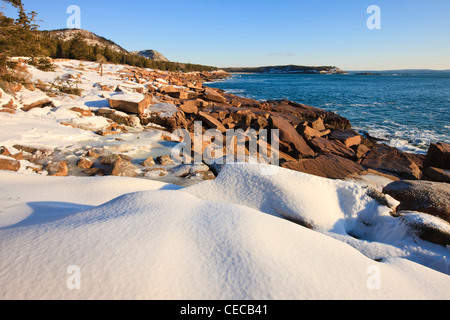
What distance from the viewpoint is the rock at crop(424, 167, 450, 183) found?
5629 millimetres

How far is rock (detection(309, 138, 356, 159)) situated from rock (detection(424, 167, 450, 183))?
1.83m

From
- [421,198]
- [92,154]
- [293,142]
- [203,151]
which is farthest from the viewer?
[293,142]

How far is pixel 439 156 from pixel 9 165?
994cm

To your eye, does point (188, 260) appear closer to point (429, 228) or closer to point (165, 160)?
point (429, 228)

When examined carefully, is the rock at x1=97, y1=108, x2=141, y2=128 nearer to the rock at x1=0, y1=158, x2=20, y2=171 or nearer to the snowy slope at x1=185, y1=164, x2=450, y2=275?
the rock at x1=0, y1=158, x2=20, y2=171

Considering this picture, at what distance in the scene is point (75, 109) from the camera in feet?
26.8

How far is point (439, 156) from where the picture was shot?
21.0 ft

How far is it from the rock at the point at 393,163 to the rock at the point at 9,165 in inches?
318

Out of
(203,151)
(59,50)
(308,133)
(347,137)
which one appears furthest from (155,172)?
(59,50)

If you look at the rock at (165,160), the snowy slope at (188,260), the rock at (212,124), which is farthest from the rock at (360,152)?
the snowy slope at (188,260)
